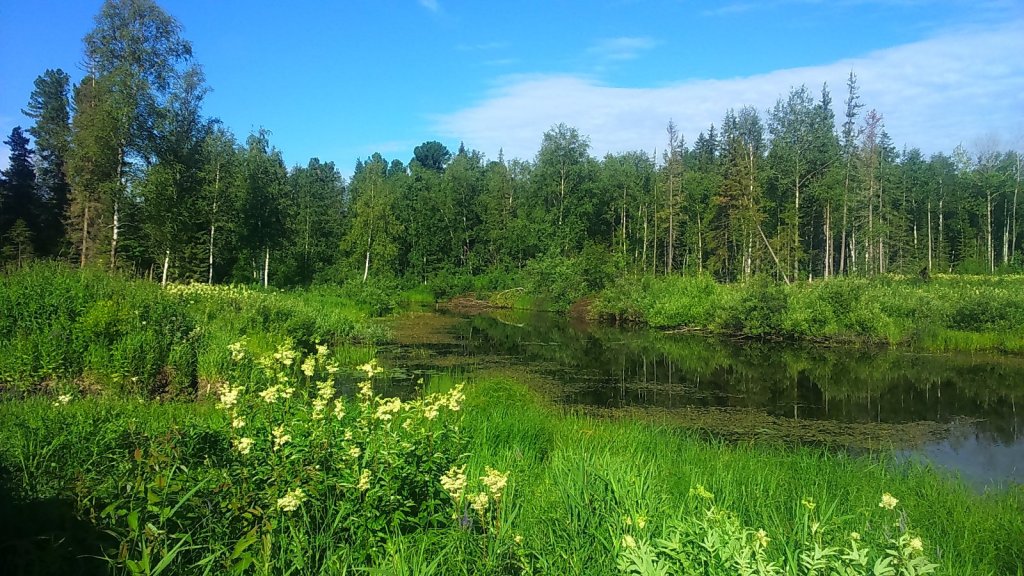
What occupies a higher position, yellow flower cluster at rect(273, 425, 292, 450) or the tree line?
the tree line

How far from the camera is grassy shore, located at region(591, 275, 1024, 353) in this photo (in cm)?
2078

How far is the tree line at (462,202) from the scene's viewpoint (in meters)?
22.9

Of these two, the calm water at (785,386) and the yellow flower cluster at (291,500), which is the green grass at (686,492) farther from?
the calm water at (785,386)

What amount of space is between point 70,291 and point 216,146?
28.4 m

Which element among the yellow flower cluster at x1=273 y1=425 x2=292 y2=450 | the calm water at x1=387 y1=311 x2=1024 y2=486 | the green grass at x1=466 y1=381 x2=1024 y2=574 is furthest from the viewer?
the calm water at x1=387 y1=311 x2=1024 y2=486

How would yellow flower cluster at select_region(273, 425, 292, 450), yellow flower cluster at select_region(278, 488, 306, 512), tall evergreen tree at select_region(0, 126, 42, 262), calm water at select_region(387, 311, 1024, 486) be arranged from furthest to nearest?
tall evergreen tree at select_region(0, 126, 42, 262) → calm water at select_region(387, 311, 1024, 486) → yellow flower cluster at select_region(273, 425, 292, 450) → yellow flower cluster at select_region(278, 488, 306, 512)

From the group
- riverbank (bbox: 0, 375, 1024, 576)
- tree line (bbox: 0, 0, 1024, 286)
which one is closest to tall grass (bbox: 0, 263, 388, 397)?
riverbank (bbox: 0, 375, 1024, 576)

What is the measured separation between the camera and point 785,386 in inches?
596

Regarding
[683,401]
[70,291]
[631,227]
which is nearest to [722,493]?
[683,401]

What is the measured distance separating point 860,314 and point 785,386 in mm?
9756

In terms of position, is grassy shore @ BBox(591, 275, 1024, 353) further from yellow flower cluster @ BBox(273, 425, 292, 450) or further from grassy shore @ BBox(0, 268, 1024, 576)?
yellow flower cluster @ BBox(273, 425, 292, 450)

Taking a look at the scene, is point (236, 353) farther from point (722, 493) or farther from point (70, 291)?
point (70, 291)

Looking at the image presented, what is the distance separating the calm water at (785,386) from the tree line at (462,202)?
12848 millimetres

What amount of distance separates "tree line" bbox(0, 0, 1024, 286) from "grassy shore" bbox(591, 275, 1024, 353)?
848cm
